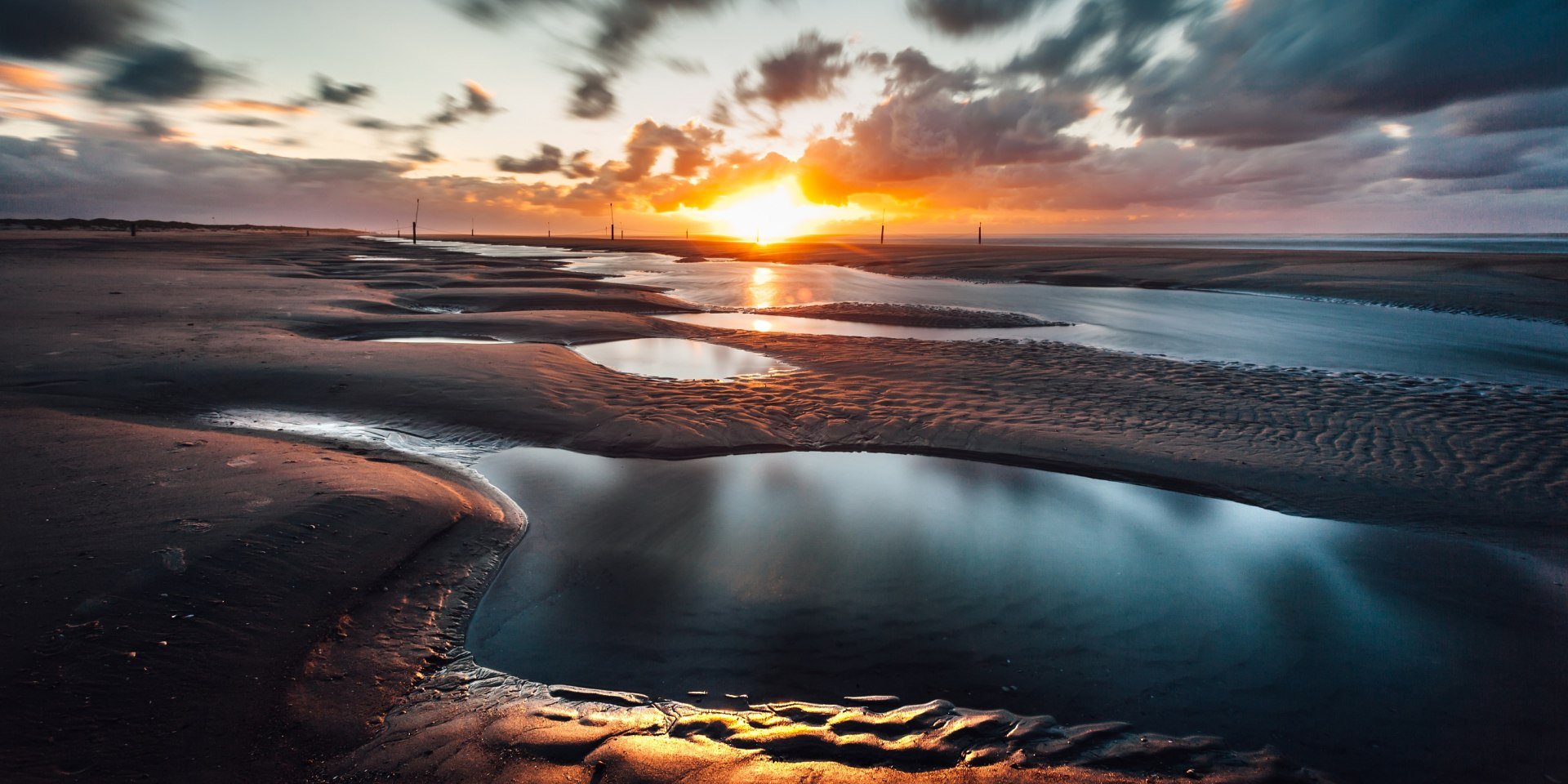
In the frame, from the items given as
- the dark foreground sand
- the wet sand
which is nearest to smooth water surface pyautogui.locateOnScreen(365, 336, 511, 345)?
the dark foreground sand

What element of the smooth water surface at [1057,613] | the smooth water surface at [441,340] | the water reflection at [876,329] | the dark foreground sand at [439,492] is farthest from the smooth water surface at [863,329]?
the smooth water surface at [1057,613]

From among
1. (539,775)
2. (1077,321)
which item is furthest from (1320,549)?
(1077,321)

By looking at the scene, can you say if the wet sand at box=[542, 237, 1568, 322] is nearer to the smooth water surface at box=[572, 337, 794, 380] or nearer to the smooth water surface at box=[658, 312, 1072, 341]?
the smooth water surface at box=[658, 312, 1072, 341]

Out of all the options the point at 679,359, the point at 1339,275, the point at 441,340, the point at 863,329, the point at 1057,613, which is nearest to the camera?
the point at 1057,613

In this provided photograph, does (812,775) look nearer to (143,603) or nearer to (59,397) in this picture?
(143,603)

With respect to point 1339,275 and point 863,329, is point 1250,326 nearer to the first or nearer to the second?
point 863,329

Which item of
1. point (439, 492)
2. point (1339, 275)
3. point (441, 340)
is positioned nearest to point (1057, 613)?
point (439, 492)
